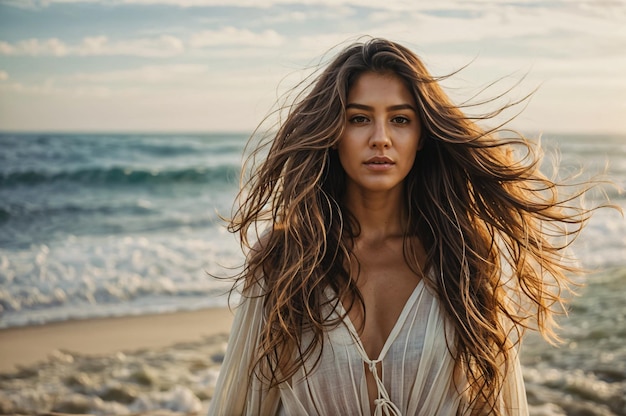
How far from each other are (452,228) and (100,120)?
22.8 meters

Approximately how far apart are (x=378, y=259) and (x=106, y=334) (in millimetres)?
4529

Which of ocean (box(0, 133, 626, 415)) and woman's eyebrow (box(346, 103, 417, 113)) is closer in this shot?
woman's eyebrow (box(346, 103, 417, 113))

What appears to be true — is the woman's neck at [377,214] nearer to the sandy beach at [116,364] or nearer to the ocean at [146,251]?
the ocean at [146,251]

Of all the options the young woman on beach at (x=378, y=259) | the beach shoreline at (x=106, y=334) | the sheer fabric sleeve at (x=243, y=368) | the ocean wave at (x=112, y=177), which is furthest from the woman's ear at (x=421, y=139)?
the ocean wave at (x=112, y=177)

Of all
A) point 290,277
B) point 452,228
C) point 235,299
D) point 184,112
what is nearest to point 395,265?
point 452,228

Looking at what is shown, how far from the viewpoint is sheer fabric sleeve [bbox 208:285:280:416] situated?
3.00m

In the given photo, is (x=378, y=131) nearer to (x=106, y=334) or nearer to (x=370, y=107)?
(x=370, y=107)

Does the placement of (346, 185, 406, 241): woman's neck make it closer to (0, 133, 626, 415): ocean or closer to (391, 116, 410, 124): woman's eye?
(391, 116, 410, 124): woman's eye

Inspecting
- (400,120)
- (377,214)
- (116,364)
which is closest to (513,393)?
(377,214)

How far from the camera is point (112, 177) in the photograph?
18.7 meters

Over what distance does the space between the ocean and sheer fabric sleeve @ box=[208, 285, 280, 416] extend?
73 cm

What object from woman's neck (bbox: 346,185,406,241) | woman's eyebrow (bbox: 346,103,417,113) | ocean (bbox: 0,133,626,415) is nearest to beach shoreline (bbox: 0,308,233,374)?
ocean (bbox: 0,133,626,415)

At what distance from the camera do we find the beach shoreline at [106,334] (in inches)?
259

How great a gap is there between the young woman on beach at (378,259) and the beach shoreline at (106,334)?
3.87 m
